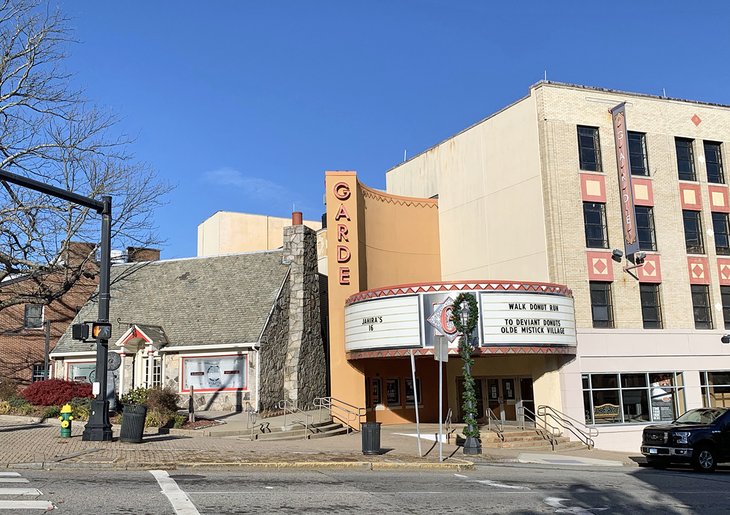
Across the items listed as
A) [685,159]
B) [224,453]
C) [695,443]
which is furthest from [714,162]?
[224,453]

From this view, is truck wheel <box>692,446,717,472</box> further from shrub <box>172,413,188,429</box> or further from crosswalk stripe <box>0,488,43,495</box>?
crosswalk stripe <box>0,488,43,495</box>

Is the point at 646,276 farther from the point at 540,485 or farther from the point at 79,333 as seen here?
the point at 79,333

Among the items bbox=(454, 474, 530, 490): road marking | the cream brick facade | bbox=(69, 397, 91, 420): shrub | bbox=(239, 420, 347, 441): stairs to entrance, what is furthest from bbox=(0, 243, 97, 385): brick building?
bbox=(454, 474, 530, 490): road marking

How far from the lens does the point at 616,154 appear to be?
1142 inches

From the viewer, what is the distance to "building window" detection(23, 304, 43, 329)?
37438mm

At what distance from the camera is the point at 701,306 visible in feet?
99.1

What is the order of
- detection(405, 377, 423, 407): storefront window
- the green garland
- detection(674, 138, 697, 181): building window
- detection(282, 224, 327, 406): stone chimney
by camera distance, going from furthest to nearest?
detection(405, 377, 423, 407): storefront window → detection(282, 224, 327, 406): stone chimney → detection(674, 138, 697, 181): building window → the green garland

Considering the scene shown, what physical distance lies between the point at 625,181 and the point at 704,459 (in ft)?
40.6

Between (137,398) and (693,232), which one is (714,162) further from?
(137,398)

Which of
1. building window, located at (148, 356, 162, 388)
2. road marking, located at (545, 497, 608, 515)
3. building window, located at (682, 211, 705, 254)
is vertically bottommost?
road marking, located at (545, 497, 608, 515)

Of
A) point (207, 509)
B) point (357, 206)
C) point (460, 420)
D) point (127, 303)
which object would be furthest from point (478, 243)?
point (207, 509)

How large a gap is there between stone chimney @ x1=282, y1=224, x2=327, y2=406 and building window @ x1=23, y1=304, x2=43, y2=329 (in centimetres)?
1418

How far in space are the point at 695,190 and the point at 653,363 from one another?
7.78 m

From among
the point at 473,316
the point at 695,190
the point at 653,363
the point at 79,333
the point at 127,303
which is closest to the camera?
the point at 79,333
